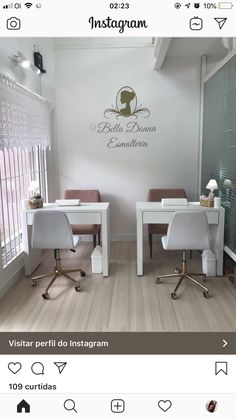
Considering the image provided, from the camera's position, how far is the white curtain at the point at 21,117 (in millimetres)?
2580

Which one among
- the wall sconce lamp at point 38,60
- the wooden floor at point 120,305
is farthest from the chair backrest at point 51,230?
the wall sconce lamp at point 38,60

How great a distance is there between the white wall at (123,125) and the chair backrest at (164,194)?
29 centimetres

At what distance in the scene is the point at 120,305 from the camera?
8.09 feet

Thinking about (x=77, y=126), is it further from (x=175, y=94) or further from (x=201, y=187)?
(x=201, y=187)

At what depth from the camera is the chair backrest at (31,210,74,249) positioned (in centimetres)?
261

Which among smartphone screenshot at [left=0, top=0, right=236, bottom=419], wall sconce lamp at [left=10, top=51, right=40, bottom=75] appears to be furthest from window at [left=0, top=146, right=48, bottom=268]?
wall sconce lamp at [left=10, top=51, right=40, bottom=75]

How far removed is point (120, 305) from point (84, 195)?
1801 millimetres

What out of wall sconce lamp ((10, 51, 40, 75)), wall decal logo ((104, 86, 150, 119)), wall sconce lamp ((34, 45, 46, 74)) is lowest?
wall decal logo ((104, 86, 150, 119))
